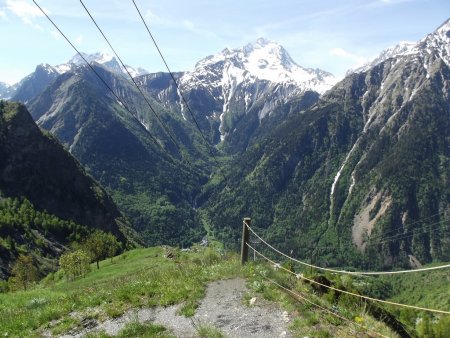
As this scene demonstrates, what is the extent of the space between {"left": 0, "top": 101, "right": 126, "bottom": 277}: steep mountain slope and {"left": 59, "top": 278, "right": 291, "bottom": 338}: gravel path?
116628 mm

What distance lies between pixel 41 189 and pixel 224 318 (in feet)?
579

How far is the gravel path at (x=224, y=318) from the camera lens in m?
16.0

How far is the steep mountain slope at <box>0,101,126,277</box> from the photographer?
455 ft

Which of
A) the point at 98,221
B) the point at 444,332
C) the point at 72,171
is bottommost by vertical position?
the point at 444,332

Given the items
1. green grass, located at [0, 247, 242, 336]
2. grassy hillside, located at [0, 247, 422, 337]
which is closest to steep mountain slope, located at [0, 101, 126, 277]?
green grass, located at [0, 247, 242, 336]

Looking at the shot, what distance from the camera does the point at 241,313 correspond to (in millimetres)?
17812

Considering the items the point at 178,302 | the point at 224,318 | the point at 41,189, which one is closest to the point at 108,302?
the point at 178,302

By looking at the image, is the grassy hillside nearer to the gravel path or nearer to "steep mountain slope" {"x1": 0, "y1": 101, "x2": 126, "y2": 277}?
the gravel path

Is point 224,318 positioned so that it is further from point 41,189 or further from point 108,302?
point 41,189

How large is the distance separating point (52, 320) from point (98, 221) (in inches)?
6822

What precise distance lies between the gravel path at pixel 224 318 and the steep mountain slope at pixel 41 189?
117 metres

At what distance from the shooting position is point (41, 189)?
582 feet

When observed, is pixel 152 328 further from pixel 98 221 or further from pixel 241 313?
pixel 98 221

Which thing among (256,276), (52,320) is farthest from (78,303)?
(256,276)
